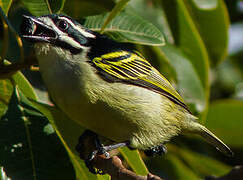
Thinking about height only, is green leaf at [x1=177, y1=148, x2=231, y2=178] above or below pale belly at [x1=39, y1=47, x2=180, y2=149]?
below

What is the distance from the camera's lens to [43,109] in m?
3.14

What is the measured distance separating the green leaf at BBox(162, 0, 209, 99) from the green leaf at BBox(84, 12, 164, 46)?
0.60 metres

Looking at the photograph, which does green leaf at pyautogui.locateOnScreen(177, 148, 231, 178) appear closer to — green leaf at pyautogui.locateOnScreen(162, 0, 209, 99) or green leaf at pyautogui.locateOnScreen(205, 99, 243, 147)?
green leaf at pyautogui.locateOnScreen(205, 99, 243, 147)

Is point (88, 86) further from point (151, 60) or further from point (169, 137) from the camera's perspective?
point (151, 60)

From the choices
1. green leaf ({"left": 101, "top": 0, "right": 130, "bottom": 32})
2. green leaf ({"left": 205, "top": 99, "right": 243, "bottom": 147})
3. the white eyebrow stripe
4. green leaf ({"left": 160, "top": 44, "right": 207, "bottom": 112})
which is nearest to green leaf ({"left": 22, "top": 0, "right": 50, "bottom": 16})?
the white eyebrow stripe

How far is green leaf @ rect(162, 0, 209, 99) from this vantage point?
3863 mm

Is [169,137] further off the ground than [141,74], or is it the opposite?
[141,74]

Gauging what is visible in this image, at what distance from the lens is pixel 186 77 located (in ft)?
12.7

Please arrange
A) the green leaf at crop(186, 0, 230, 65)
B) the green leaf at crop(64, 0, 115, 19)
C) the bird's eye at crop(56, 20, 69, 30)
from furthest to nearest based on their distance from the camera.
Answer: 1. the green leaf at crop(186, 0, 230, 65)
2. the green leaf at crop(64, 0, 115, 19)
3. the bird's eye at crop(56, 20, 69, 30)

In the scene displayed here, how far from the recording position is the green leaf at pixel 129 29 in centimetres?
319

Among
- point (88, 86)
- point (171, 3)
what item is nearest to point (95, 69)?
point (88, 86)

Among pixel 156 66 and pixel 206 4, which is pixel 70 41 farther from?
pixel 206 4

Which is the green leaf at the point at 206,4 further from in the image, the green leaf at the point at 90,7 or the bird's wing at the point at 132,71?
the bird's wing at the point at 132,71

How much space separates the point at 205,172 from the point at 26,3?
2664 mm
